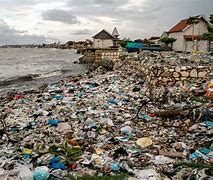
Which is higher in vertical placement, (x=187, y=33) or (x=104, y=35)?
(x=104, y=35)

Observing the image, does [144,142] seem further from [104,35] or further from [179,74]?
[104,35]


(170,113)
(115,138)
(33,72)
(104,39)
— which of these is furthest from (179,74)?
(104,39)

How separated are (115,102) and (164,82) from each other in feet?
7.60

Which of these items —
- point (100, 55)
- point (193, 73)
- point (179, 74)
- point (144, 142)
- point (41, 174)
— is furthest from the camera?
point (100, 55)

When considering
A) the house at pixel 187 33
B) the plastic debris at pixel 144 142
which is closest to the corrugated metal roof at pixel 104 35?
the house at pixel 187 33

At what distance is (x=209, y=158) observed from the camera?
5.89 m

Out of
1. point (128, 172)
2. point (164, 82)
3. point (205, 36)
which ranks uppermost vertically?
point (205, 36)

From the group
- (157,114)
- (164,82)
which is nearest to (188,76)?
(164,82)

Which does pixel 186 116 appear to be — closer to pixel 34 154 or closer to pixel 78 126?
pixel 78 126

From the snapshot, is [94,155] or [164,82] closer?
[94,155]

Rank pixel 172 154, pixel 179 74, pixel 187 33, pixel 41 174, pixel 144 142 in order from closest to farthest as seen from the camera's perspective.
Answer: pixel 41 174
pixel 172 154
pixel 144 142
pixel 179 74
pixel 187 33

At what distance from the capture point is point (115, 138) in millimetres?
Result: 7160

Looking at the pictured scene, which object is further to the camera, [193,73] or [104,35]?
[104,35]

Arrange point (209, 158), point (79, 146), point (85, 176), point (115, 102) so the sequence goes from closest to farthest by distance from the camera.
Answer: point (85, 176)
point (209, 158)
point (79, 146)
point (115, 102)
